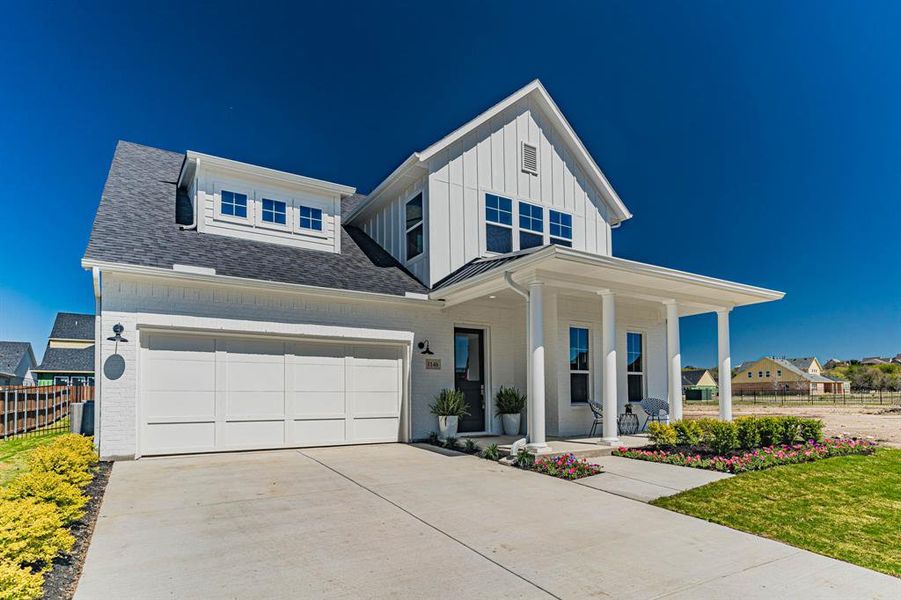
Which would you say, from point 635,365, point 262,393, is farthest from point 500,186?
point 262,393

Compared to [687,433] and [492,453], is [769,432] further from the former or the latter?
[492,453]

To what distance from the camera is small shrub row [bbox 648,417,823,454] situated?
8727mm

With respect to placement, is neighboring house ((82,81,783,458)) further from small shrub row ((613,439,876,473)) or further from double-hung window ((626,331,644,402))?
small shrub row ((613,439,876,473))

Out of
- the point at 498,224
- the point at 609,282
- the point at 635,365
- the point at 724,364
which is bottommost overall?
the point at 635,365

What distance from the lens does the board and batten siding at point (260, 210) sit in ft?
34.4

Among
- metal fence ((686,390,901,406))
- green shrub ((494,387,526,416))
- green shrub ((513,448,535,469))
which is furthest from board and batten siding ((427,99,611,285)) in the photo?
metal fence ((686,390,901,406))

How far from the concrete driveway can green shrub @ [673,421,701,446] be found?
3.73 meters

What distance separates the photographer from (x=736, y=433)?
→ 8750 mm

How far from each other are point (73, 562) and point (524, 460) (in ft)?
19.2

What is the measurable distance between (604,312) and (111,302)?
8.61 metres

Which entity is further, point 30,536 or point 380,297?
point 380,297

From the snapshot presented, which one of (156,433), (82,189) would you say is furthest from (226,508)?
(82,189)

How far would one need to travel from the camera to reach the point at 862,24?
14.9m

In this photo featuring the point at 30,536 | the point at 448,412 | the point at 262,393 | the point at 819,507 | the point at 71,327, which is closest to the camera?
the point at 30,536
